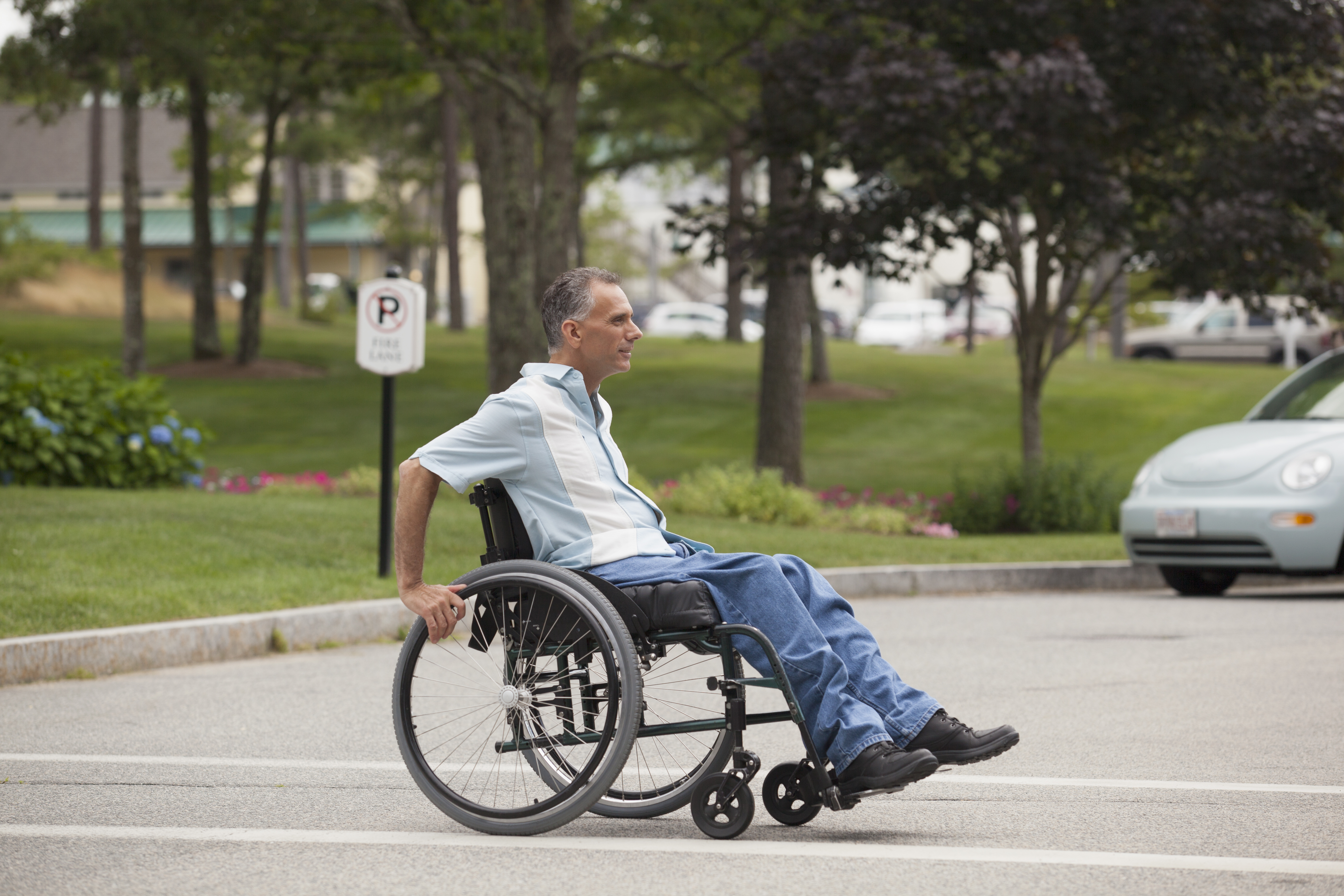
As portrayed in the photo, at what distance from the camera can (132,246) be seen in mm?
25906

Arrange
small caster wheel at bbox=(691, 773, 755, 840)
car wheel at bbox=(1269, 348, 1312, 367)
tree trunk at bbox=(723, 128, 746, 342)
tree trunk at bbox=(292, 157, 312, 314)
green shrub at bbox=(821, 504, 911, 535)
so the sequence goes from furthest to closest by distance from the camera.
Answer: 1. tree trunk at bbox=(292, 157, 312, 314)
2. car wheel at bbox=(1269, 348, 1312, 367)
3. tree trunk at bbox=(723, 128, 746, 342)
4. green shrub at bbox=(821, 504, 911, 535)
5. small caster wheel at bbox=(691, 773, 755, 840)

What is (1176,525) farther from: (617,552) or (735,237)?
(735,237)

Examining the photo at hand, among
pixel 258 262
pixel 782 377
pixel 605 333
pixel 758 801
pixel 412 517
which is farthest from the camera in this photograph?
pixel 258 262

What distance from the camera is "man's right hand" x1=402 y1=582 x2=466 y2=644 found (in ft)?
14.4

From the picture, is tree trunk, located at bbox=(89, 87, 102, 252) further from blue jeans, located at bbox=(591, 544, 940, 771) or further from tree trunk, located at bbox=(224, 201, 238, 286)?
blue jeans, located at bbox=(591, 544, 940, 771)

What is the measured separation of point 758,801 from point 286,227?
51.8m

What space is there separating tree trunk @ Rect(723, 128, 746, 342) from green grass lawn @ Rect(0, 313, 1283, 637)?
1217 millimetres

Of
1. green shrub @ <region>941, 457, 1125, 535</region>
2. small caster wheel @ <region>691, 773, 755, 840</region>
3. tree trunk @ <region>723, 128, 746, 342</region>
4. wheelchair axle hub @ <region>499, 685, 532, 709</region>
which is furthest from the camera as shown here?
tree trunk @ <region>723, 128, 746, 342</region>

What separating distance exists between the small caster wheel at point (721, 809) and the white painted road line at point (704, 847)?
0.03 meters

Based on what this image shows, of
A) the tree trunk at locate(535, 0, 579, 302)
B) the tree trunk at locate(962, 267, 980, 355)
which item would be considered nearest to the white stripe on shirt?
the tree trunk at locate(962, 267, 980, 355)

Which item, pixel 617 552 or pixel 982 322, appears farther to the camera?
pixel 982 322

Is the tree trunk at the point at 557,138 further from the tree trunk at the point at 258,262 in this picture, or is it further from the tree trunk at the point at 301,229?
the tree trunk at the point at 301,229

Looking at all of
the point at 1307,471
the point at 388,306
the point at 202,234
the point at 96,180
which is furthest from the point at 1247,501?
the point at 96,180

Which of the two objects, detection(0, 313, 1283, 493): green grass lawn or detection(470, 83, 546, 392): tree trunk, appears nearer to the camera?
detection(470, 83, 546, 392): tree trunk
